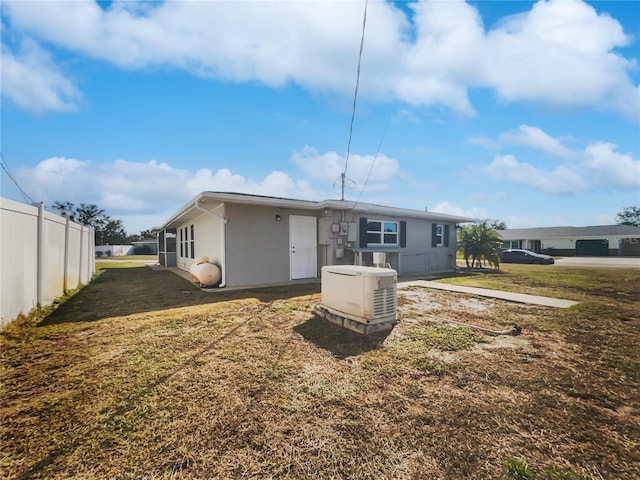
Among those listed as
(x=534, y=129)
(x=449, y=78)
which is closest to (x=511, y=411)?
(x=449, y=78)

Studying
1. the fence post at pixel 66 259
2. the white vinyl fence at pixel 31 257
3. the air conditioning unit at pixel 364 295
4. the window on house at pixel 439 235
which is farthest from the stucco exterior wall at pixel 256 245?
the window on house at pixel 439 235

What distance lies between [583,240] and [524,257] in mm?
14596

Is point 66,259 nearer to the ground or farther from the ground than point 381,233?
nearer to the ground

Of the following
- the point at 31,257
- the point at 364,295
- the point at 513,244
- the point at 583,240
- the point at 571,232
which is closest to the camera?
the point at 364,295

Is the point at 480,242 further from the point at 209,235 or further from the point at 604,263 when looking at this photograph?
the point at 209,235

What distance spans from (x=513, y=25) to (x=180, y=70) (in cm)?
774

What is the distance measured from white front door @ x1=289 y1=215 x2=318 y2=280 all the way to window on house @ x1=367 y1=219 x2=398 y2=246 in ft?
8.62

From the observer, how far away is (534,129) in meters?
11.5

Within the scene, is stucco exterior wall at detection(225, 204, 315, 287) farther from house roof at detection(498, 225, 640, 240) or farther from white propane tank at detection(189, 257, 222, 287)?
house roof at detection(498, 225, 640, 240)

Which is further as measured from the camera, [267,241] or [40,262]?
[267,241]

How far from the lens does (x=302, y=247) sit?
966cm

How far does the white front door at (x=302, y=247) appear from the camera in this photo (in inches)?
371

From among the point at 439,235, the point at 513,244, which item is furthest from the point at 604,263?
the point at 513,244

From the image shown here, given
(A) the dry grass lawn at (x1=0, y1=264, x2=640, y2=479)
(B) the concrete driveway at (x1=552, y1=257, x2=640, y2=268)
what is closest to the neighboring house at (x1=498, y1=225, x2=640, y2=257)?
(B) the concrete driveway at (x1=552, y1=257, x2=640, y2=268)
